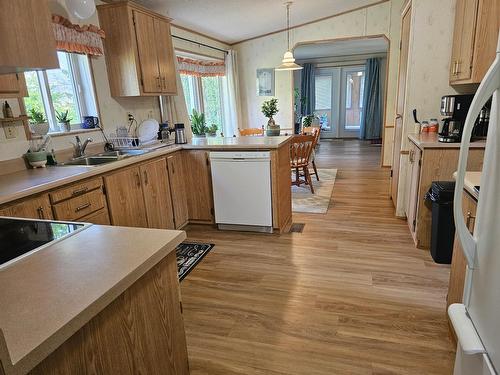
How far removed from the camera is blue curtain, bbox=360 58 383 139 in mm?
9320

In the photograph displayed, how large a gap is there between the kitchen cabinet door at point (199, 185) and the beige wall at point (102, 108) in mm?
829

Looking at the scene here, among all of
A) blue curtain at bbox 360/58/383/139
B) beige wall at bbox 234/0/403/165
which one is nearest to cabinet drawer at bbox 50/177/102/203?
beige wall at bbox 234/0/403/165

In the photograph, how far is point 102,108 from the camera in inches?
126

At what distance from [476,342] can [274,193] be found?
2312 mm

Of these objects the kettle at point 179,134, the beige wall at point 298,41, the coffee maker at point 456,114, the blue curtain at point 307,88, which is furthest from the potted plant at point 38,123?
the blue curtain at point 307,88

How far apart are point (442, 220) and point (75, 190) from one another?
264cm

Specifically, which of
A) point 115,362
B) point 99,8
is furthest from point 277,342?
point 99,8

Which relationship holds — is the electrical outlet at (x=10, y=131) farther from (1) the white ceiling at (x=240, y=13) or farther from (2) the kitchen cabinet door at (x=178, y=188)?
(1) the white ceiling at (x=240, y=13)

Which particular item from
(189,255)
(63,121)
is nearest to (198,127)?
(63,121)

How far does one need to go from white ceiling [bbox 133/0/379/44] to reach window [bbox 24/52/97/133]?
110 centimetres

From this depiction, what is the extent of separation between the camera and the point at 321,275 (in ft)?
8.20

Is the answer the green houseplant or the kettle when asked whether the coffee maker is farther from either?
the green houseplant

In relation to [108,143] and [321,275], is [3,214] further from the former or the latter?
[321,275]

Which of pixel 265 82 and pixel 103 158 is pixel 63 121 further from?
pixel 265 82
